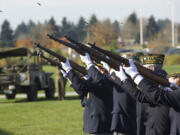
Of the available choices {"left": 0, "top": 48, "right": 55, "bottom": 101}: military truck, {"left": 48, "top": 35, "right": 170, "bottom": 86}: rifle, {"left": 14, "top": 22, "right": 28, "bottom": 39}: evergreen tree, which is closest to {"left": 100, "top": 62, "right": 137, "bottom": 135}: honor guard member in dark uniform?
{"left": 48, "top": 35, "right": 170, "bottom": 86}: rifle

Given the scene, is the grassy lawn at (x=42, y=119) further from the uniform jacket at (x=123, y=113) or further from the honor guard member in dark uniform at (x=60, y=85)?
the uniform jacket at (x=123, y=113)

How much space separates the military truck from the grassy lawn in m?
1.48

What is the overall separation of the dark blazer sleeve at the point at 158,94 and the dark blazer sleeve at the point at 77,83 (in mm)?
2445

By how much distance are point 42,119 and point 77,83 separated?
8000mm

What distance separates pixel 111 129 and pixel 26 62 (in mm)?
15889

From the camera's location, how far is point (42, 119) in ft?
49.8

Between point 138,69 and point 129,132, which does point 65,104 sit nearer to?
point 129,132

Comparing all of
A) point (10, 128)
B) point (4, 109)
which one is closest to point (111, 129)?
point (10, 128)

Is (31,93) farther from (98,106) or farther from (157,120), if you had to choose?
(157,120)

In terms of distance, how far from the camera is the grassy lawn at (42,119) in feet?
41.5

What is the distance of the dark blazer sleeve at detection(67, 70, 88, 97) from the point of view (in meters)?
7.32

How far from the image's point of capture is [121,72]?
205 inches

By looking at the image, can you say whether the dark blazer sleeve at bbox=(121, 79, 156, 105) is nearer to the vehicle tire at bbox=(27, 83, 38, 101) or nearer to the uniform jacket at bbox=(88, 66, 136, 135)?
the uniform jacket at bbox=(88, 66, 136, 135)

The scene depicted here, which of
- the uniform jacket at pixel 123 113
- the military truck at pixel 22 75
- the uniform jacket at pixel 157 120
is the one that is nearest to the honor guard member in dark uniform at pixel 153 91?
the uniform jacket at pixel 157 120
